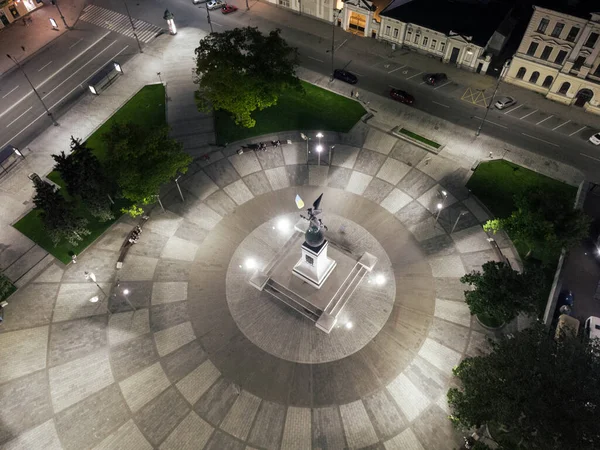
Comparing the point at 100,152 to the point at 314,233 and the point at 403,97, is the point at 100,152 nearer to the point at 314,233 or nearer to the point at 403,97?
the point at 314,233

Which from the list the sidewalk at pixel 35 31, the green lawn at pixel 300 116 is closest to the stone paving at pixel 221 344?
the green lawn at pixel 300 116

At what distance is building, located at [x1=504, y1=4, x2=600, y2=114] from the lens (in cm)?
5753

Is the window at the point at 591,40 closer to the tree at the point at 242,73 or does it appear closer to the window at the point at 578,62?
the window at the point at 578,62

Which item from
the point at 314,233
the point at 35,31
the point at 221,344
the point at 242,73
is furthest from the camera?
the point at 35,31

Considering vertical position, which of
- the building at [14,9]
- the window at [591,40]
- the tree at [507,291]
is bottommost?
the tree at [507,291]

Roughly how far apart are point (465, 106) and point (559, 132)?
14261 millimetres

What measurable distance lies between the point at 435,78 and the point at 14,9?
3336 inches

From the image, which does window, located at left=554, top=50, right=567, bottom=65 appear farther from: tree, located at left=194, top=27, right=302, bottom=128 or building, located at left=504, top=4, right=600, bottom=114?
tree, located at left=194, top=27, right=302, bottom=128

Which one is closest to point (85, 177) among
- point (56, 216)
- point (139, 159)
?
point (56, 216)

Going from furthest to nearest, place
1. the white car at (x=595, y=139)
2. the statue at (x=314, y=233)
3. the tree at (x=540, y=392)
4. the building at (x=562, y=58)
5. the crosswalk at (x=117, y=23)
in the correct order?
the crosswalk at (x=117, y=23) < the white car at (x=595, y=139) < the building at (x=562, y=58) < the statue at (x=314, y=233) < the tree at (x=540, y=392)

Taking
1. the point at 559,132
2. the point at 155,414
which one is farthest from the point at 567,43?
the point at 155,414

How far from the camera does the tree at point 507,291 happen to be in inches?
1465

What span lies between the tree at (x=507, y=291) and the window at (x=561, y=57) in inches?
1652

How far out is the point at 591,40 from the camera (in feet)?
190
